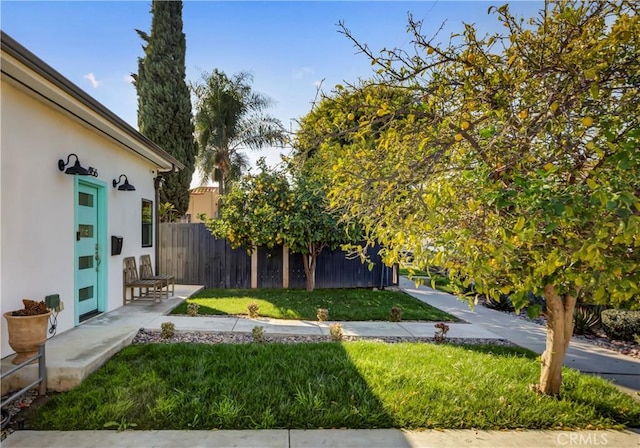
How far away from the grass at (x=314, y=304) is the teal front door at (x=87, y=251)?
59.0 inches

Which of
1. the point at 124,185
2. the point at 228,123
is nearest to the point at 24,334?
the point at 124,185

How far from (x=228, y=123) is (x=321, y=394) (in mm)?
16591

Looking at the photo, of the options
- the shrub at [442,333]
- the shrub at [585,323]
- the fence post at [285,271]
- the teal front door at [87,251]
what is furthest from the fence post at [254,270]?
the shrub at [585,323]

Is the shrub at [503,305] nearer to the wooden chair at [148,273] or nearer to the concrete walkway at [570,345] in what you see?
the concrete walkway at [570,345]

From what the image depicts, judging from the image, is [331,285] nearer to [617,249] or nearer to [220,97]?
[617,249]

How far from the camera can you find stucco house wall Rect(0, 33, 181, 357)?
3.75 metres

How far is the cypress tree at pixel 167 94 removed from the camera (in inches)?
528

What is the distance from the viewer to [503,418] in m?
3.04

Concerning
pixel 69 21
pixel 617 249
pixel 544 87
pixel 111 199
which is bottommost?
pixel 617 249

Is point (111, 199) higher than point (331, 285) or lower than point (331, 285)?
higher

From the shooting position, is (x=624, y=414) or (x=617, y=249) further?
(x=624, y=414)

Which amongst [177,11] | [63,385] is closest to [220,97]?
[177,11]

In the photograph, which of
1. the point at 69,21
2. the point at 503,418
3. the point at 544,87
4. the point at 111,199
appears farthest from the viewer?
the point at 111,199

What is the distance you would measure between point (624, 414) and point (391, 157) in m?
3.34
